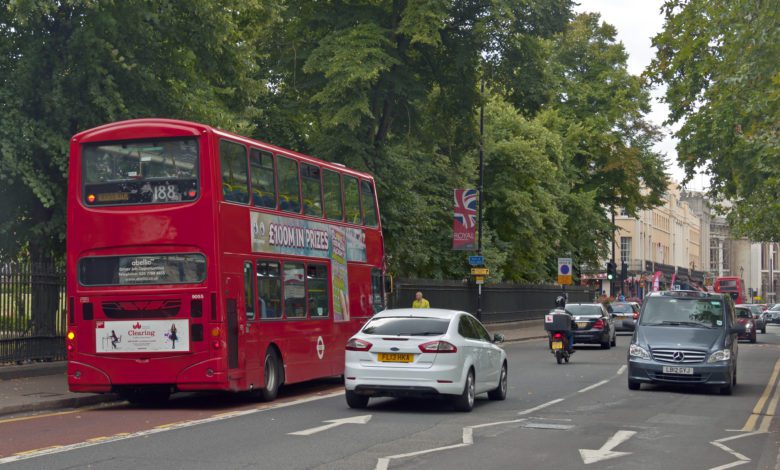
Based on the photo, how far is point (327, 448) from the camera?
1237 centimetres

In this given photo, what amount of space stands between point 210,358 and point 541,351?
77.3ft

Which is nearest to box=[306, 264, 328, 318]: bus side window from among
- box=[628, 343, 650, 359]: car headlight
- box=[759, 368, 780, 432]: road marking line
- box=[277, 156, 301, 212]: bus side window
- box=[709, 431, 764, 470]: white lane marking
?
box=[277, 156, 301, 212]: bus side window

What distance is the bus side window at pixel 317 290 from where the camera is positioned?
67.9 ft

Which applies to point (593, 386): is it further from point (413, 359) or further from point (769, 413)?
point (413, 359)

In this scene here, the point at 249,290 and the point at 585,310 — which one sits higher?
the point at 249,290

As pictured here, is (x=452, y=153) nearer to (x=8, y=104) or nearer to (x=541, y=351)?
(x=541, y=351)

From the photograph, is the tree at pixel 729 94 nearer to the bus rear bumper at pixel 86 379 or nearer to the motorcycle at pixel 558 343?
the motorcycle at pixel 558 343

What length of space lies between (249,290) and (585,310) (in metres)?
24.6

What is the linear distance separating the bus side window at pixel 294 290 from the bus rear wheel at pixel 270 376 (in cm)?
87

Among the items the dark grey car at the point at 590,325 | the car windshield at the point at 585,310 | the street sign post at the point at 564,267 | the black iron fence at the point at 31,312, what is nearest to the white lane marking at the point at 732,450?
the black iron fence at the point at 31,312

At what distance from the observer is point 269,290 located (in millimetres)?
18812

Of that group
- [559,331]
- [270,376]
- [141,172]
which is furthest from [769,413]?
[559,331]

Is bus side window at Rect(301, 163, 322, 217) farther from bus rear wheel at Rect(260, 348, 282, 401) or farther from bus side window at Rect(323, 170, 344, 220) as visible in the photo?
bus rear wheel at Rect(260, 348, 282, 401)

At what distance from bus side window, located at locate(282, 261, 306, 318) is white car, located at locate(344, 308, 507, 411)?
107 inches
